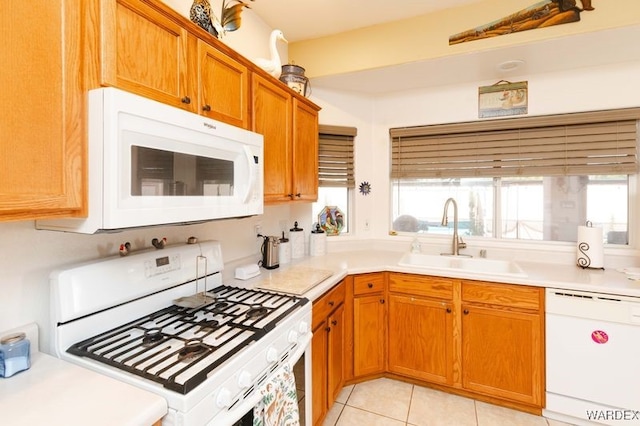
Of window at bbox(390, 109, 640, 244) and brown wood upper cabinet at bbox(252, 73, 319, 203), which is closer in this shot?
brown wood upper cabinet at bbox(252, 73, 319, 203)

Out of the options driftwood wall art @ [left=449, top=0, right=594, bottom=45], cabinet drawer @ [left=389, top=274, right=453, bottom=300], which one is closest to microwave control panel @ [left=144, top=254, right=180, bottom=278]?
cabinet drawer @ [left=389, top=274, right=453, bottom=300]

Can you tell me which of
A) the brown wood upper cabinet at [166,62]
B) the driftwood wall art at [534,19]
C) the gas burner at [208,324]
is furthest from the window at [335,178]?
the gas burner at [208,324]

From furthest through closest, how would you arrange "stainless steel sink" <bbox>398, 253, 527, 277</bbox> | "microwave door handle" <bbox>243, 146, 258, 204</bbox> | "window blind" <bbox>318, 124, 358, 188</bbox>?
"window blind" <bbox>318, 124, 358, 188</bbox> → "stainless steel sink" <bbox>398, 253, 527, 277</bbox> → "microwave door handle" <bbox>243, 146, 258, 204</bbox>

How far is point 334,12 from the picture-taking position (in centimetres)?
224

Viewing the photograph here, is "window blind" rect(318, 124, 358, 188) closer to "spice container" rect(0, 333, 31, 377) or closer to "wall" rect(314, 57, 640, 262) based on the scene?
"wall" rect(314, 57, 640, 262)

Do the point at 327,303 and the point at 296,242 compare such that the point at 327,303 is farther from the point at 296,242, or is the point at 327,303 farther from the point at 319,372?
the point at 296,242

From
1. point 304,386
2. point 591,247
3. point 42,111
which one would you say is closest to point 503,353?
point 591,247

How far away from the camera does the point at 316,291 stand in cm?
169

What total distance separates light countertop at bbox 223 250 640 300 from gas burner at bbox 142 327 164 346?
61cm

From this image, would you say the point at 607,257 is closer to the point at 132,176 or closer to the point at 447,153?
the point at 447,153

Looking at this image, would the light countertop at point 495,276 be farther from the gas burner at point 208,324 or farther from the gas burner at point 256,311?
the gas burner at point 208,324

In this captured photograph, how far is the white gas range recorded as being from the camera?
35.4 inches

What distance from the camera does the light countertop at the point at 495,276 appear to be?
1784 mm

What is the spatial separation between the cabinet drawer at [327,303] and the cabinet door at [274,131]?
2.13ft
